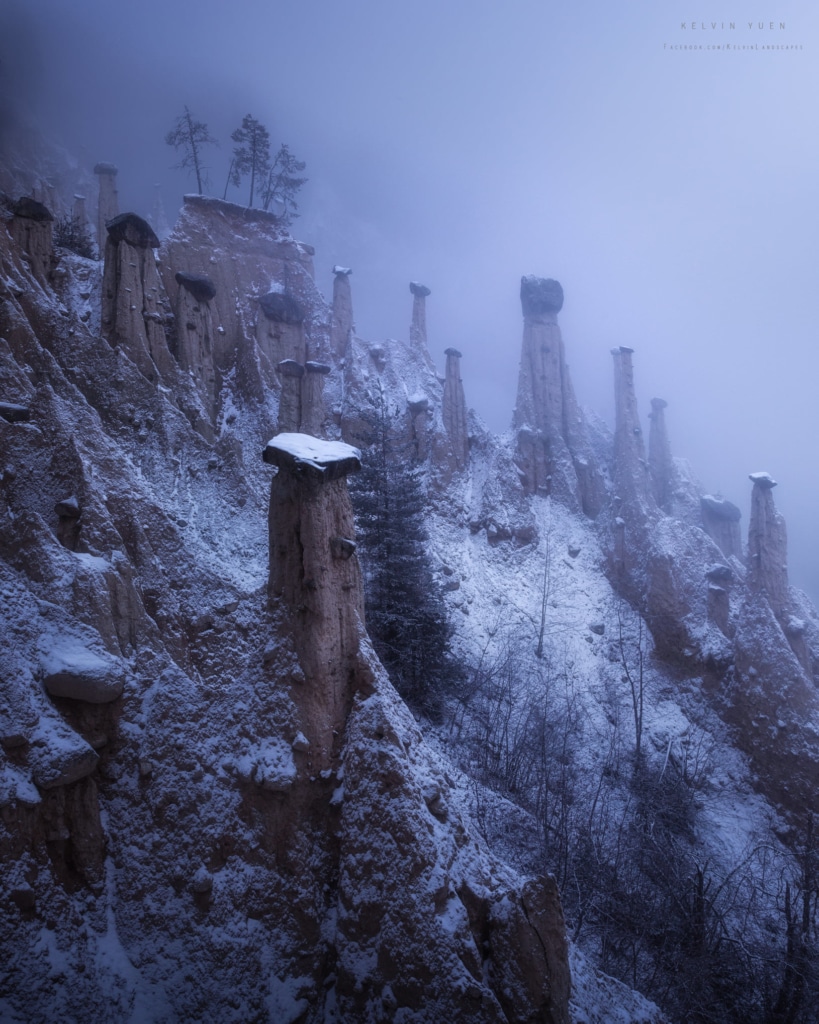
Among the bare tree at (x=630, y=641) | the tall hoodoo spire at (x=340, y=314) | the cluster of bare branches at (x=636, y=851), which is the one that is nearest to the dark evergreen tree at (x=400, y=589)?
the cluster of bare branches at (x=636, y=851)

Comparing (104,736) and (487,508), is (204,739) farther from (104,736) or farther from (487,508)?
(487,508)

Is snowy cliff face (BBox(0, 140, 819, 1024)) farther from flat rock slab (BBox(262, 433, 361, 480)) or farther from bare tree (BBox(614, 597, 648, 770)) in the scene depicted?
bare tree (BBox(614, 597, 648, 770))

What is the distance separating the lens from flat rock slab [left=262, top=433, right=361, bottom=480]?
23.2 feet

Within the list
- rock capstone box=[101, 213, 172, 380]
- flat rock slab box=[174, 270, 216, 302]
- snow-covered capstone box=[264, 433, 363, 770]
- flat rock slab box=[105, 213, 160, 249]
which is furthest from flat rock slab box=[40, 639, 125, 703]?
flat rock slab box=[174, 270, 216, 302]

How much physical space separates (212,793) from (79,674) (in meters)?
2.17

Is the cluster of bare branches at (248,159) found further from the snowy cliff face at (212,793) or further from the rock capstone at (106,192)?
the snowy cliff face at (212,793)

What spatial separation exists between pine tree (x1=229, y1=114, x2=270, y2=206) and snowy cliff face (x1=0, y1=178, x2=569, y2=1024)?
86.1 feet

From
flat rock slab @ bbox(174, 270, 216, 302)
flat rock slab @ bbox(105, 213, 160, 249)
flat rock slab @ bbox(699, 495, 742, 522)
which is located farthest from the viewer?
flat rock slab @ bbox(699, 495, 742, 522)

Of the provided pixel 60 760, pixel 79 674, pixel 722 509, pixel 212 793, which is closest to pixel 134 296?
pixel 79 674

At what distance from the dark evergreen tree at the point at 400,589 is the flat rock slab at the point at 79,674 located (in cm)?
939

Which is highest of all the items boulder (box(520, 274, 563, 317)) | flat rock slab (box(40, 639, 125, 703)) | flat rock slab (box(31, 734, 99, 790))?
boulder (box(520, 274, 563, 317))

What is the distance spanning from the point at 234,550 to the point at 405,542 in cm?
538

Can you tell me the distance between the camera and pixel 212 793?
6.40 metres

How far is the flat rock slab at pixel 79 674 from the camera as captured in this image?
5.80 meters
